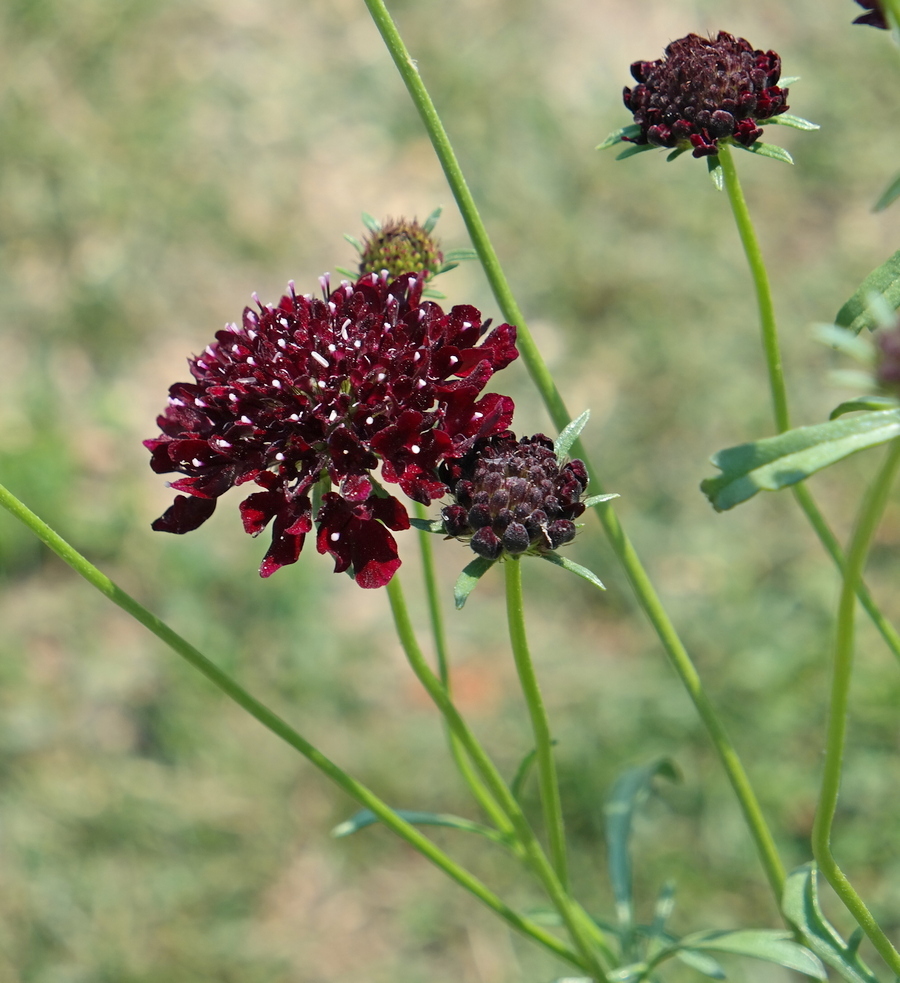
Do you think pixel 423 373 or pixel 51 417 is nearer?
pixel 423 373

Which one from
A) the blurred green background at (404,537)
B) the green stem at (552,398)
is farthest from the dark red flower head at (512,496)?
the blurred green background at (404,537)

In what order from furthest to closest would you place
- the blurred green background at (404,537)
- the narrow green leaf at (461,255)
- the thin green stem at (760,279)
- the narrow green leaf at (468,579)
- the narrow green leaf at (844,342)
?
the blurred green background at (404,537), the narrow green leaf at (461,255), the thin green stem at (760,279), the narrow green leaf at (468,579), the narrow green leaf at (844,342)

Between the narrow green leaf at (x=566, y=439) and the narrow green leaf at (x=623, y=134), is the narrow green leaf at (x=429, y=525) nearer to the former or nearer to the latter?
the narrow green leaf at (x=566, y=439)

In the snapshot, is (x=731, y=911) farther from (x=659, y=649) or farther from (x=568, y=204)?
(x=568, y=204)

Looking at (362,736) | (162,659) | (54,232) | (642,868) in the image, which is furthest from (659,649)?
(54,232)

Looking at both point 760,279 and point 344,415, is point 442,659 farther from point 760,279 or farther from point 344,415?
point 760,279

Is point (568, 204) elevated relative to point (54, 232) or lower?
lower

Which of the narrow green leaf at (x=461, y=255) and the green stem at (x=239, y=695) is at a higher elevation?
the narrow green leaf at (x=461, y=255)
